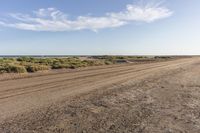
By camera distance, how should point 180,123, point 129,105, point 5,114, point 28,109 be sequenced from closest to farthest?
point 180,123 < point 5,114 < point 28,109 < point 129,105

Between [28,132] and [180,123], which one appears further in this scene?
[180,123]

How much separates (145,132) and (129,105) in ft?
10.2

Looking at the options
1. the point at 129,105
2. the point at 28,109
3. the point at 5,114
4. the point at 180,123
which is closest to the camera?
the point at 180,123

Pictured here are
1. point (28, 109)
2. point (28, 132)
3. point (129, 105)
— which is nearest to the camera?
point (28, 132)

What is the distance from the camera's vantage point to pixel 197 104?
9922 mm

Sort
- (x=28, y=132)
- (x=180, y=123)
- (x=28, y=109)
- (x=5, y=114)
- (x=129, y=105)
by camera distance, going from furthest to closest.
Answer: (x=129, y=105), (x=28, y=109), (x=5, y=114), (x=180, y=123), (x=28, y=132)

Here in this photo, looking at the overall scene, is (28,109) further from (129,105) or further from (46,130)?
(129,105)

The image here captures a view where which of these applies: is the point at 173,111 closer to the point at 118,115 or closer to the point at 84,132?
the point at 118,115

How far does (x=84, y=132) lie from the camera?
20.7ft

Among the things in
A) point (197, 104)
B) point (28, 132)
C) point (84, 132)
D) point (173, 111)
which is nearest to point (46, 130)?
point (28, 132)

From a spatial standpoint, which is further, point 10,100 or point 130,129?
point 10,100

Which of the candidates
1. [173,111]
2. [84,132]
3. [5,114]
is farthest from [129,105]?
[5,114]

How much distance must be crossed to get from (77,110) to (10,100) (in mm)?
2920

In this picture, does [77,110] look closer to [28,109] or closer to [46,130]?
[28,109]
